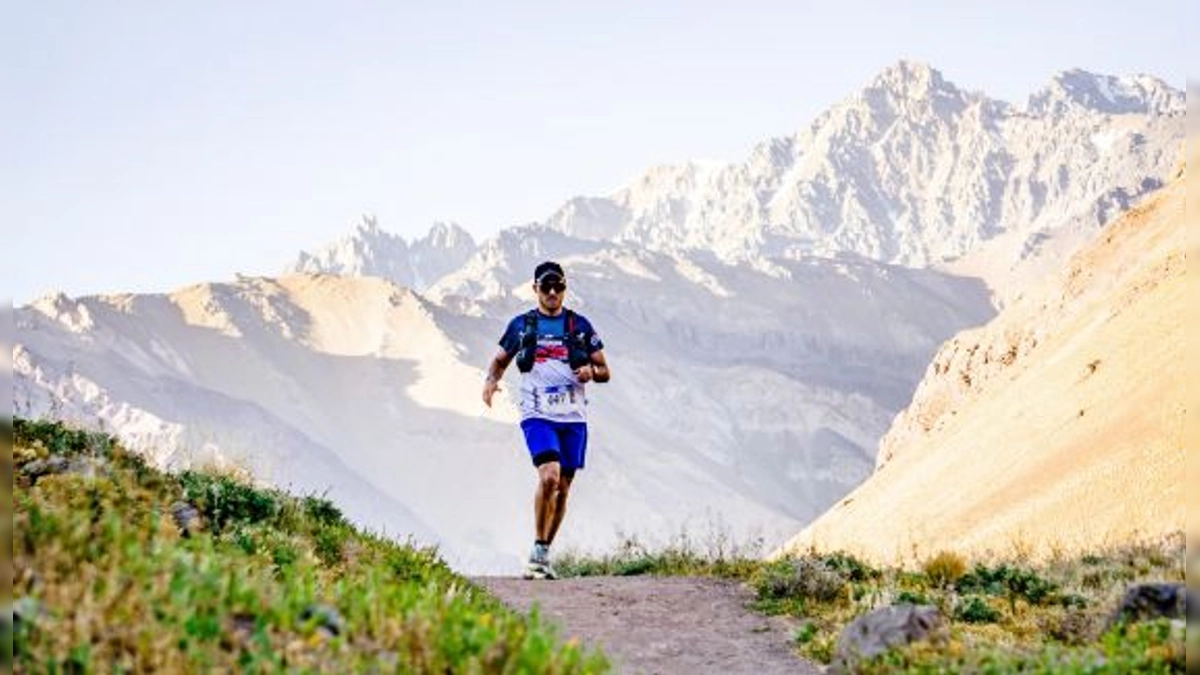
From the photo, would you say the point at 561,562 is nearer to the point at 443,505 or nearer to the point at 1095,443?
the point at 1095,443

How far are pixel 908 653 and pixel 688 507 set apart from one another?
185227 millimetres

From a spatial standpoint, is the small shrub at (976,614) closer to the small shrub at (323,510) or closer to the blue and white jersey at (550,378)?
the blue and white jersey at (550,378)

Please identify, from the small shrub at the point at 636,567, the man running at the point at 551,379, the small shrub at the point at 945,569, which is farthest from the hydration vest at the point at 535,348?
the small shrub at the point at 945,569

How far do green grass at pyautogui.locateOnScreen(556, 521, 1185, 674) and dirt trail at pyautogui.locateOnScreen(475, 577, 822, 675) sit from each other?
12.7 inches

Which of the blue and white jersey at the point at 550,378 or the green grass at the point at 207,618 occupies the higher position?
the blue and white jersey at the point at 550,378

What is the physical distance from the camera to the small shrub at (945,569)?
12.6 metres

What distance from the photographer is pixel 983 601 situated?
A: 10656mm

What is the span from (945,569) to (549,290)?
16.4 feet

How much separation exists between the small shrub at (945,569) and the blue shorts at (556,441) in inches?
150

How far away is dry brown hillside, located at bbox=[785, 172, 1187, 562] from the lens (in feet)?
85.6

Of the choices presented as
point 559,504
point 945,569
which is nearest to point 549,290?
point 559,504

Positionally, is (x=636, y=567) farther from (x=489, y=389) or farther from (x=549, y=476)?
(x=489, y=389)

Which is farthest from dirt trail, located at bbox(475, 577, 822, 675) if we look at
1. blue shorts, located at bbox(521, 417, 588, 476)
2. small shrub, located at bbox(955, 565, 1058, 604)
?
small shrub, located at bbox(955, 565, 1058, 604)

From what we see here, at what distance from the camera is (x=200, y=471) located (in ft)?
41.9
